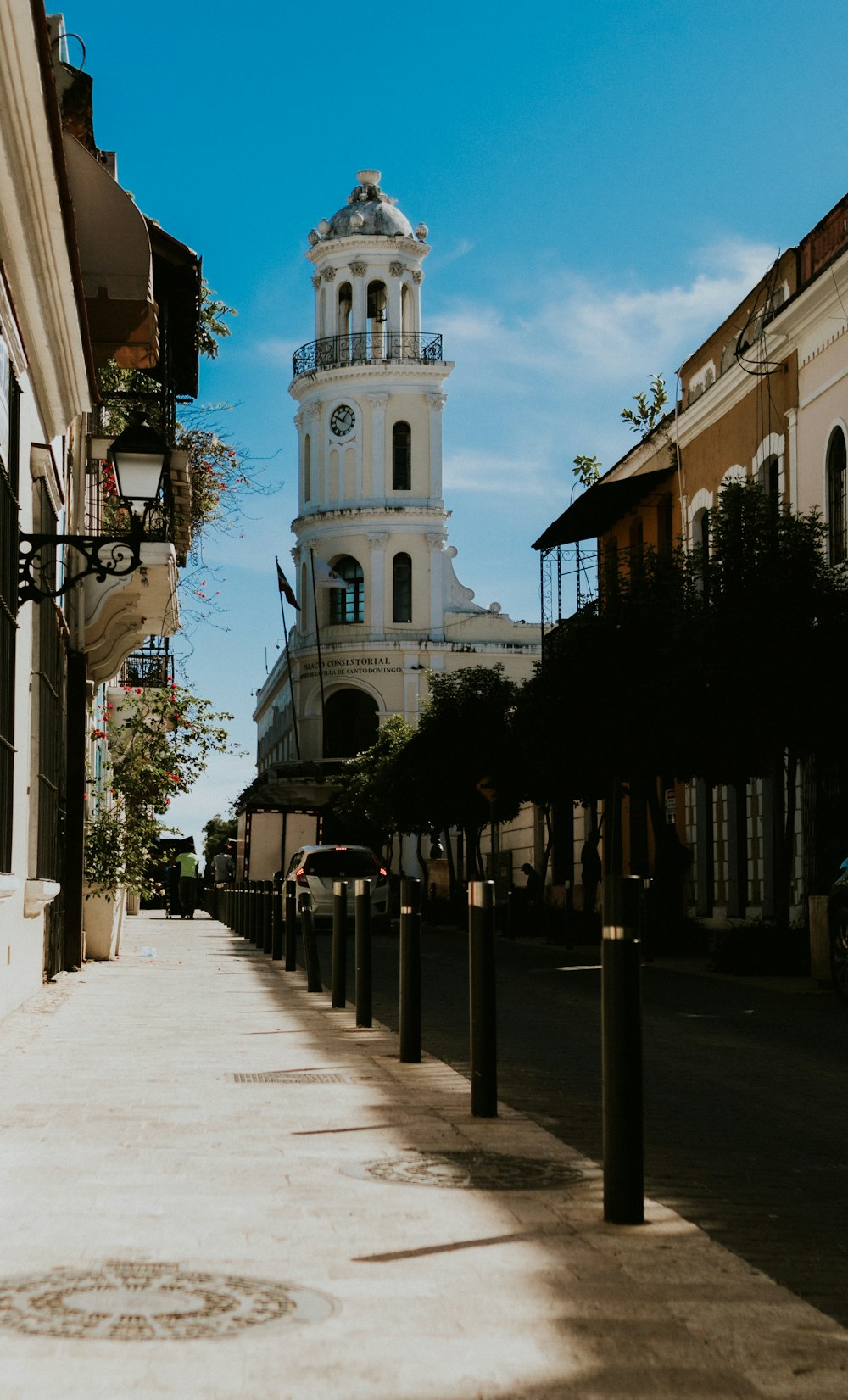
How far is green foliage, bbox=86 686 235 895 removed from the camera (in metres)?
19.7

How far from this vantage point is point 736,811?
30.0 meters

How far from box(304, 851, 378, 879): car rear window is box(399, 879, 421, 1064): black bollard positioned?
22.1 meters

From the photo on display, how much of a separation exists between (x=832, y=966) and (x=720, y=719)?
16.7 feet

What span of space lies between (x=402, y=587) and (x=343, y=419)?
6.99 metres

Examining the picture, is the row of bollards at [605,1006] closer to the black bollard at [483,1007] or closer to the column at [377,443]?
the black bollard at [483,1007]

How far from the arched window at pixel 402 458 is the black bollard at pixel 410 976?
2458 inches

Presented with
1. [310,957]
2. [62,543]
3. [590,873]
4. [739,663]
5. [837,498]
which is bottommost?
[310,957]

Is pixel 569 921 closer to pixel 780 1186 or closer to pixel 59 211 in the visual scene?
pixel 59 211

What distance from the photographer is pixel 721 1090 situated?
9.57 m

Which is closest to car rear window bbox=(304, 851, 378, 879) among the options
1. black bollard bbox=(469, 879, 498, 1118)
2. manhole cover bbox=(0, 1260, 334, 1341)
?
black bollard bbox=(469, 879, 498, 1118)

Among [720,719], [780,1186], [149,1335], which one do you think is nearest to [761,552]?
[720,719]

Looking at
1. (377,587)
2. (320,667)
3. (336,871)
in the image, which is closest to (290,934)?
(336,871)

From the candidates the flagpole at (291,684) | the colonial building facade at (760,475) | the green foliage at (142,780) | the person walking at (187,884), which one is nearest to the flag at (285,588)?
the flagpole at (291,684)

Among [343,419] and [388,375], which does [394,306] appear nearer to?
[388,375]
